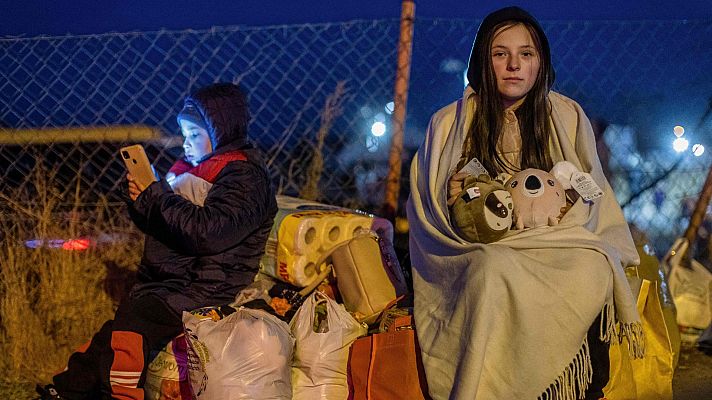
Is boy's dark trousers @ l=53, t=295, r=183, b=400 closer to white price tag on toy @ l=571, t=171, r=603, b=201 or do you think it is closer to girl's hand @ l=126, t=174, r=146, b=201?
girl's hand @ l=126, t=174, r=146, b=201

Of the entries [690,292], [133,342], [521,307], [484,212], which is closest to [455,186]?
[484,212]

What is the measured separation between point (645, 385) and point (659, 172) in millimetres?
2075

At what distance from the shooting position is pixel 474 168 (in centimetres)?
369

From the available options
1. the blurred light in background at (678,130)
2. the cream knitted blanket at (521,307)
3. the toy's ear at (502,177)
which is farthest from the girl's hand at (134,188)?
the blurred light in background at (678,130)

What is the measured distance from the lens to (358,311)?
4.03 meters

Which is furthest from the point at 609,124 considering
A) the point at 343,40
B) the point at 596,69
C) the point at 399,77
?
the point at 343,40

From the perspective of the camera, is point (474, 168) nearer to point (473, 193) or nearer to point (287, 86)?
point (473, 193)

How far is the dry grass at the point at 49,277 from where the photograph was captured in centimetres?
487

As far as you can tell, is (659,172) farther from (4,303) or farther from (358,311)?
(4,303)

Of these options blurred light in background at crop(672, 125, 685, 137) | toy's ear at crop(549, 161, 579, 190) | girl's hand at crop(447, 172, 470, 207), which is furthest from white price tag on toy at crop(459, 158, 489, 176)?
blurred light in background at crop(672, 125, 685, 137)

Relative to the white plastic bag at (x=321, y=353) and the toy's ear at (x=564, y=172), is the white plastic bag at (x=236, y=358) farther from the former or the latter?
the toy's ear at (x=564, y=172)

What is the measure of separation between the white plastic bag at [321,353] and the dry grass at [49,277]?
1.82 metres

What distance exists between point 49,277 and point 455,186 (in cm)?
264

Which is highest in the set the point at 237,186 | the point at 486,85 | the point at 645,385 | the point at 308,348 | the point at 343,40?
the point at 343,40
